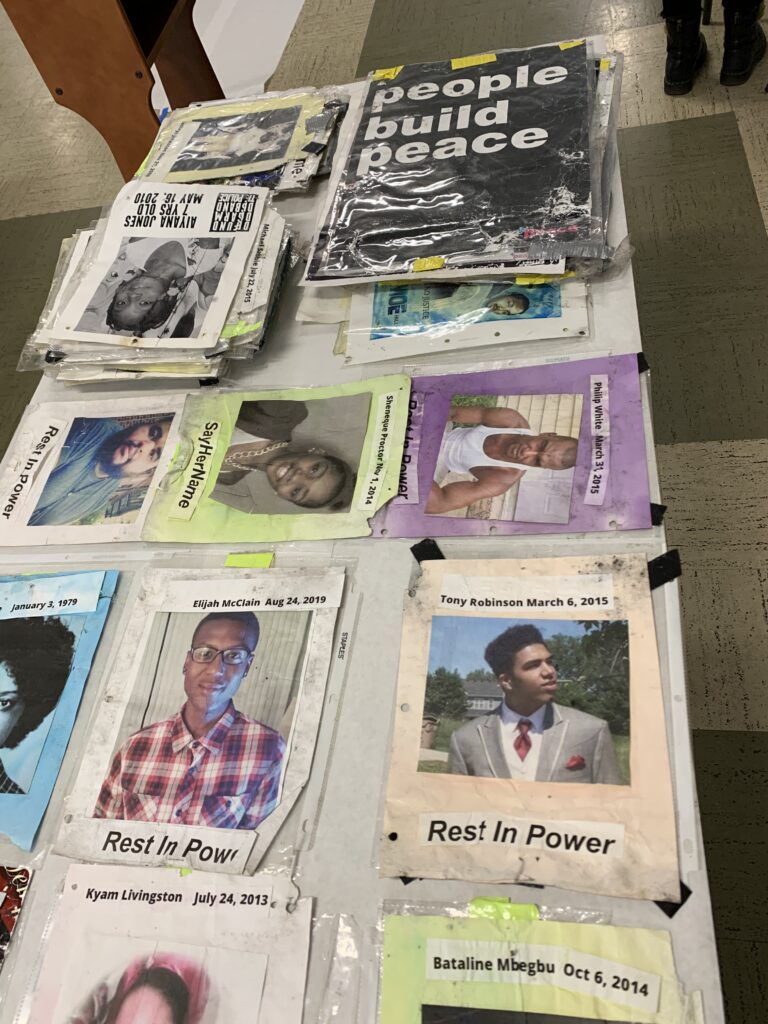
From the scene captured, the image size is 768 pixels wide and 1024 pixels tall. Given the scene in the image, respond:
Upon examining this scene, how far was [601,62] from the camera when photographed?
3.71ft

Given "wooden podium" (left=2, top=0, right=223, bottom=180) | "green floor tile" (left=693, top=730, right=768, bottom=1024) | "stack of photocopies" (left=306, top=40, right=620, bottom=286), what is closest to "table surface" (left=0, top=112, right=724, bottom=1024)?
"stack of photocopies" (left=306, top=40, right=620, bottom=286)

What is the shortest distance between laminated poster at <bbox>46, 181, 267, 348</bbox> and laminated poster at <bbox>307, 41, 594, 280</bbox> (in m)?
0.12

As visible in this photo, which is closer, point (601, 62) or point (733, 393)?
point (601, 62)

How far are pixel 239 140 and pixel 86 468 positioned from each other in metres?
0.64

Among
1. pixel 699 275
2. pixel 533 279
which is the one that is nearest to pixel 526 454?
pixel 533 279

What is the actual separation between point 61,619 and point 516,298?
25.8 inches

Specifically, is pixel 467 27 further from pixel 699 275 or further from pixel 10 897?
pixel 10 897

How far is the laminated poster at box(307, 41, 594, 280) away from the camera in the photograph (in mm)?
967

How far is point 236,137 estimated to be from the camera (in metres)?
1.25

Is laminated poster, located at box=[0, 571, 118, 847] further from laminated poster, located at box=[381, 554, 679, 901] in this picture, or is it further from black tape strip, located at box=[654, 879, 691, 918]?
black tape strip, located at box=[654, 879, 691, 918]

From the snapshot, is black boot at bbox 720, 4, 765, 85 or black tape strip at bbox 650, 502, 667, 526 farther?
black boot at bbox 720, 4, 765, 85

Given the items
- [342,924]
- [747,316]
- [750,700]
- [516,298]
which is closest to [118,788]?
A: [342,924]

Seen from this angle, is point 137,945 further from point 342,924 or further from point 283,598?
point 283,598

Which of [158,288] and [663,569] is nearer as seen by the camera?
[663,569]
